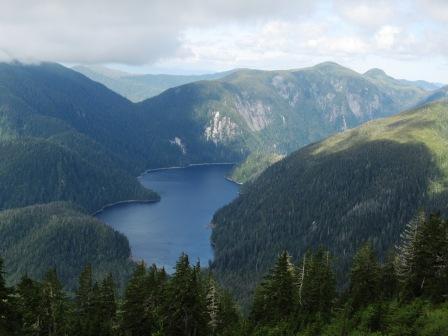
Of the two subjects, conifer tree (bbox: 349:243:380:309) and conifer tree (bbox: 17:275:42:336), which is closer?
conifer tree (bbox: 17:275:42:336)

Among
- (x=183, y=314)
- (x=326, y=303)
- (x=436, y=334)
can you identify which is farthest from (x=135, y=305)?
(x=436, y=334)

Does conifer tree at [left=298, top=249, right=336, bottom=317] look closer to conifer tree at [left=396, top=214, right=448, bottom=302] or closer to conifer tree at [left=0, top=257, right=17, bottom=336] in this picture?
conifer tree at [left=396, top=214, right=448, bottom=302]

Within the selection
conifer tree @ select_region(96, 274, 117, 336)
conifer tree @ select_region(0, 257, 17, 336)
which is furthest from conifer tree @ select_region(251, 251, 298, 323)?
conifer tree @ select_region(0, 257, 17, 336)

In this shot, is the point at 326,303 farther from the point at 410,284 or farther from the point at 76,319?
the point at 76,319

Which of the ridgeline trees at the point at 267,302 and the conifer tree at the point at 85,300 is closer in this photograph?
the ridgeline trees at the point at 267,302

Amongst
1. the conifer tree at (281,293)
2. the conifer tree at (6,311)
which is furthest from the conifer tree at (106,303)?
the conifer tree at (281,293)

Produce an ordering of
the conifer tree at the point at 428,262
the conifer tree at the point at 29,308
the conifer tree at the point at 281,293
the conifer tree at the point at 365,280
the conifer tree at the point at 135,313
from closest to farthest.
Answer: the conifer tree at the point at 29,308
the conifer tree at the point at 428,262
the conifer tree at the point at 135,313
the conifer tree at the point at 365,280
the conifer tree at the point at 281,293

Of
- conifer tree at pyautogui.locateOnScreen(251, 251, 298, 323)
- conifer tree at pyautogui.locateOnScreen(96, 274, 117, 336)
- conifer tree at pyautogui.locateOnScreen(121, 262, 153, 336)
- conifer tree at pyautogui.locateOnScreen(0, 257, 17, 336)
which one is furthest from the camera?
conifer tree at pyautogui.locateOnScreen(96, 274, 117, 336)

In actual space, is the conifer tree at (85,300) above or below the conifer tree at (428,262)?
below

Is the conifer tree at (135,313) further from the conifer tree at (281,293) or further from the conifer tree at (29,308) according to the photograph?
the conifer tree at (281,293)
